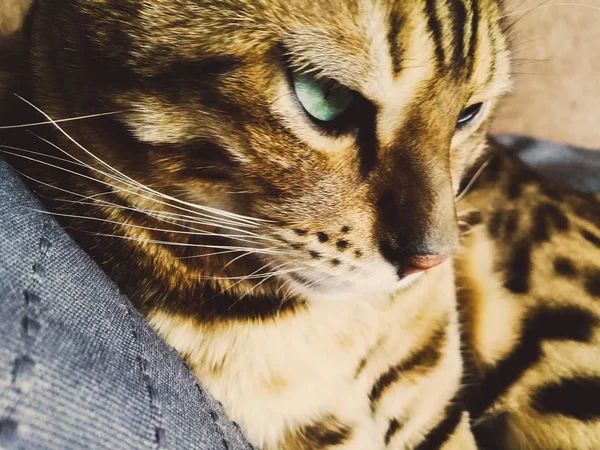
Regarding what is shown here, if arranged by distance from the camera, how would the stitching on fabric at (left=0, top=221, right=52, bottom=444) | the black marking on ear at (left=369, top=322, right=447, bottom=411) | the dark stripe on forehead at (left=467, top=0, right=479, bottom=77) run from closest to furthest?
the stitching on fabric at (left=0, top=221, right=52, bottom=444) → the dark stripe on forehead at (left=467, top=0, right=479, bottom=77) → the black marking on ear at (left=369, top=322, right=447, bottom=411)

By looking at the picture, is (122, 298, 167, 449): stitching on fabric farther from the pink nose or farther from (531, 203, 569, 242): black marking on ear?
(531, 203, 569, 242): black marking on ear

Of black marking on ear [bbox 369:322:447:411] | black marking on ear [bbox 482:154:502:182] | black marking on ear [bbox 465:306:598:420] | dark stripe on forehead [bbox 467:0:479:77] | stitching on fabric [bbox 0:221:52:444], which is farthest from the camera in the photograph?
black marking on ear [bbox 482:154:502:182]

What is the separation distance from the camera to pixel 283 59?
410 millimetres

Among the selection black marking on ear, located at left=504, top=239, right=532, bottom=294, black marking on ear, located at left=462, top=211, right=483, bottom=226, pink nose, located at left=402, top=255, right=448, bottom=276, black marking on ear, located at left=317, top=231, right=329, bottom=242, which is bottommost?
black marking on ear, located at left=504, top=239, right=532, bottom=294

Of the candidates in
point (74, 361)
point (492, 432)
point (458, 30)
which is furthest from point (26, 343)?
point (492, 432)

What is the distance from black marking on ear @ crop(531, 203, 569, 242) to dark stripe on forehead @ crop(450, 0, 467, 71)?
1.28 feet

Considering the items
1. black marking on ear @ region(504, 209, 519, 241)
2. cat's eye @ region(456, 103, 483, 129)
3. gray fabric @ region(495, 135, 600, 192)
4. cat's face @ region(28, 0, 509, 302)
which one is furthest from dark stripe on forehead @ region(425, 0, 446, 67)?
gray fabric @ region(495, 135, 600, 192)

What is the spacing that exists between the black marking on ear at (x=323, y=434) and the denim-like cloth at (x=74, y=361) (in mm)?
130

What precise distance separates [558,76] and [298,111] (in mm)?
678

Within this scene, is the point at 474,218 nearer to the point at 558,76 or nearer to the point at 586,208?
the point at 586,208

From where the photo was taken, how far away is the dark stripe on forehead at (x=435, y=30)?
451 millimetres

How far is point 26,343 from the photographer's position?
31cm

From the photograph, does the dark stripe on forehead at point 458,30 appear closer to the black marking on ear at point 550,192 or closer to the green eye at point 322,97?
the green eye at point 322,97

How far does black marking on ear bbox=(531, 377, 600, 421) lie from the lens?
69 centimetres
